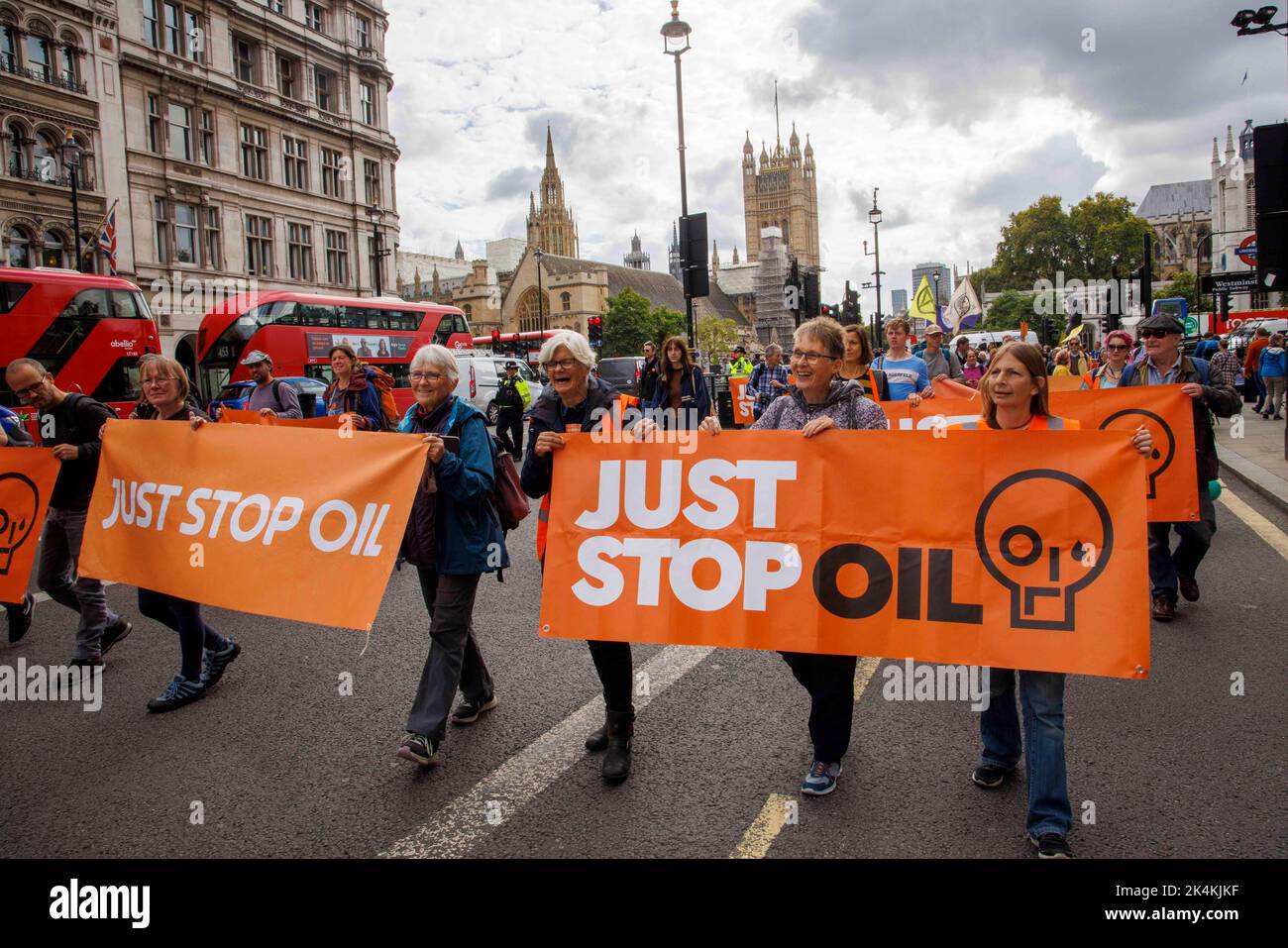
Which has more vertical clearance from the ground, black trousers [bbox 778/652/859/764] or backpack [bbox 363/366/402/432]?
backpack [bbox 363/366/402/432]

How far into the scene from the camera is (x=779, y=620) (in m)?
3.64

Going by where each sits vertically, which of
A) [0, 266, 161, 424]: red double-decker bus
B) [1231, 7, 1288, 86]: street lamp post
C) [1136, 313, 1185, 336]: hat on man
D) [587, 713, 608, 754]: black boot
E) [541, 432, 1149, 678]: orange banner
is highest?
[1231, 7, 1288, 86]: street lamp post

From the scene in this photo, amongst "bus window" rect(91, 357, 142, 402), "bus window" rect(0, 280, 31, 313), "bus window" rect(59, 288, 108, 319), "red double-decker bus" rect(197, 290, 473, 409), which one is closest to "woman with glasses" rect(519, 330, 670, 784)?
"bus window" rect(0, 280, 31, 313)

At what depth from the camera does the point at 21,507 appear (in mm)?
5102

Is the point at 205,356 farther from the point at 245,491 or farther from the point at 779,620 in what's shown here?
the point at 779,620

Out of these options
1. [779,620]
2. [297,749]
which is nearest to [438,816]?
[297,749]

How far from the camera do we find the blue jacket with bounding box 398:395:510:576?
3.97 metres

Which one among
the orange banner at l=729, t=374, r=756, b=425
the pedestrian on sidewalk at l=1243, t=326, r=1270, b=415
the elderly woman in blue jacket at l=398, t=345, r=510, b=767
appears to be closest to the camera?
the elderly woman in blue jacket at l=398, t=345, r=510, b=767

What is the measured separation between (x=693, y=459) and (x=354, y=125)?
4973 centimetres

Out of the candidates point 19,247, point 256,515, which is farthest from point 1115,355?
point 19,247

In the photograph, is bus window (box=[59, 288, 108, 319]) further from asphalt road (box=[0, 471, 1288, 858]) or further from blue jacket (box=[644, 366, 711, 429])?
asphalt road (box=[0, 471, 1288, 858])

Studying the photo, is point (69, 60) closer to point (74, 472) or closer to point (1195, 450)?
point (74, 472)

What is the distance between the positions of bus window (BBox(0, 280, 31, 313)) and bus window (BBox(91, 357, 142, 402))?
8.08 ft

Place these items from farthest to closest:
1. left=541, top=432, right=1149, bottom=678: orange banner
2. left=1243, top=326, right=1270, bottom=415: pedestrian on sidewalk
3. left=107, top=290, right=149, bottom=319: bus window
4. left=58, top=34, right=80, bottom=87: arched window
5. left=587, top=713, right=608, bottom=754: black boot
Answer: left=58, top=34, right=80, bottom=87: arched window → left=107, top=290, right=149, bottom=319: bus window → left=1243, top=326, right=1270, bottom=415: pedestrian on sidewalk → left=587, top=713, right=608, bottom=754: black boot → left=541, top=432, right=1149, bottom=678: orange banner
